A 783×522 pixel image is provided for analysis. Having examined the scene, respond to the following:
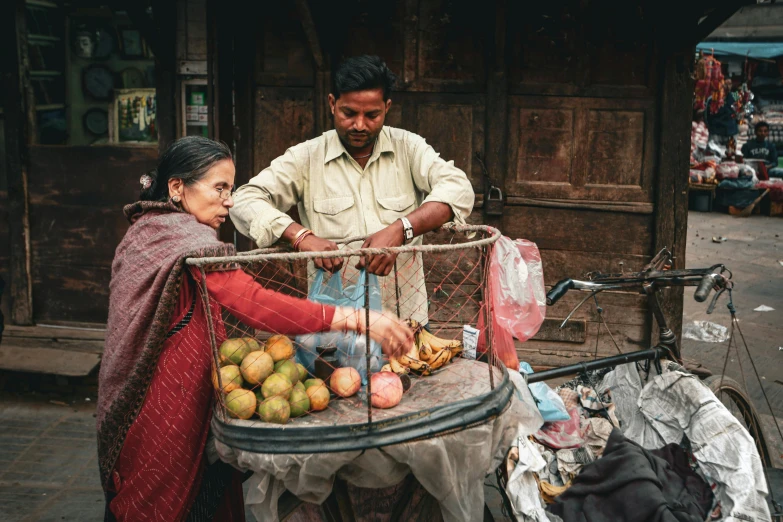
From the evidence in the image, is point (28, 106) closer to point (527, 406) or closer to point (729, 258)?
point (527, 406)

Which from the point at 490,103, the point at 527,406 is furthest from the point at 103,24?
the point at 527,406

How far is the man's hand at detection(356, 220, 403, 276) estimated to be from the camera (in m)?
1.80

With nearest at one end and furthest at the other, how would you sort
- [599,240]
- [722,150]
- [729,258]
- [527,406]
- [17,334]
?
1. [527,406]
2. [599,240]
3. [17,334]
4. [729,258]
5. [722,150]

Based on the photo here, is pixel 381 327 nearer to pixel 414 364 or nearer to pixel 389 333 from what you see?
pixel 389 333

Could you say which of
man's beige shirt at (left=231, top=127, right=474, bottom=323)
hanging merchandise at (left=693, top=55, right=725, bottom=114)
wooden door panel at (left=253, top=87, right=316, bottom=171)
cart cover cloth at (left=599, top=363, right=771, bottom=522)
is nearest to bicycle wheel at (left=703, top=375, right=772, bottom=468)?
cart cover cloth at (left=599, top=363, right=771, bottom=522)

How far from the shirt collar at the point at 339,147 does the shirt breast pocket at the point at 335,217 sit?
16 cm

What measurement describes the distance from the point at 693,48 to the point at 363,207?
9.67 ft

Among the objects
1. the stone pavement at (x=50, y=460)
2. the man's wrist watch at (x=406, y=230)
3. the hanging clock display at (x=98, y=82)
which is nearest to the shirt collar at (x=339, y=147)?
the man's wrist watch at (x=406, y=230)

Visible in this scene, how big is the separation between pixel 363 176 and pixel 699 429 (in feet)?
5.04

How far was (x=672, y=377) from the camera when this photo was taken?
8.66 feet

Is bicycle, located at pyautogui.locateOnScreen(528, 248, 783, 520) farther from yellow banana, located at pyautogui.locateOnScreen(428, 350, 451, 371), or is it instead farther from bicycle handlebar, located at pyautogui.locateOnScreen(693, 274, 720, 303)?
yellow banana, located at pyautogui.locateOnScreen(428, 350, 451, 371)

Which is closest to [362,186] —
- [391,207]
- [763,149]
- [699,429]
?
[391,207]

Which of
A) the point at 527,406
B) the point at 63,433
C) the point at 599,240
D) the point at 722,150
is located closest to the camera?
the point at 527,406

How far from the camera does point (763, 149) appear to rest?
559 inches
